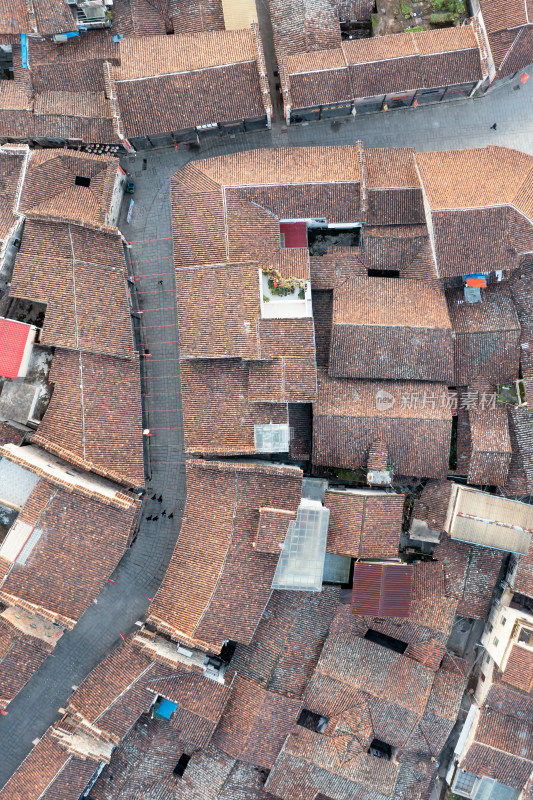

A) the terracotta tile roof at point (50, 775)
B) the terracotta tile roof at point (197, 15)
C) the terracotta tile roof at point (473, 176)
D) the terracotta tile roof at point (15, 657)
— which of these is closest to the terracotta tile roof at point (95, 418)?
the terracotta tile roof at point (15, 657)

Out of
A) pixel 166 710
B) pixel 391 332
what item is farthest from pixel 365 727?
pixel 391 332

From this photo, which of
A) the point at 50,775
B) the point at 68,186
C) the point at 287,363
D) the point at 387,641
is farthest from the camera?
the point at 387,641

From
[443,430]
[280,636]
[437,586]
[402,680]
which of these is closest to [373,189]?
[443,430]

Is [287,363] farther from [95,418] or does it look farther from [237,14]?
[237,14]

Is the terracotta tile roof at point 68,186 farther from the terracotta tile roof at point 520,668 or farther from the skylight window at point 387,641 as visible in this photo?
the terracotta tile roof at point 520,668

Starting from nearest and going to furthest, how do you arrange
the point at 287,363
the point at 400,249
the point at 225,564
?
the point at 225,564
the point at 287,363
the point at 400,249

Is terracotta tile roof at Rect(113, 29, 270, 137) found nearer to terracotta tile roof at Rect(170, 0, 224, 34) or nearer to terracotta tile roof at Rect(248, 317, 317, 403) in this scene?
terracotta tile roof at Rect(170, 0, 224, 34)
